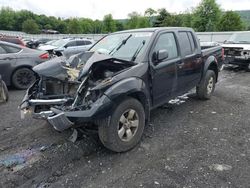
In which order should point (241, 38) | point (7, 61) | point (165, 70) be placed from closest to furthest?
point (165, 70), point (7, 61), point (241, 38)

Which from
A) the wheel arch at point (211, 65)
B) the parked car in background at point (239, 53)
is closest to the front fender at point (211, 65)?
the wheel arch at point (211, 65)

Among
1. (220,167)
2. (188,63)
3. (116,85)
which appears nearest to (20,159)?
(116,85)

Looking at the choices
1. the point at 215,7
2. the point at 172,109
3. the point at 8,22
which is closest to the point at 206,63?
the point at 172,109

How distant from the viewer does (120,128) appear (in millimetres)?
3938

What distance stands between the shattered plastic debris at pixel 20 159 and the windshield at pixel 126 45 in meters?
2.15

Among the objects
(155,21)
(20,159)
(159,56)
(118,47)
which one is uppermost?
(155,21)

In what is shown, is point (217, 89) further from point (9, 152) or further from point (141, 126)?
point (9, 152)

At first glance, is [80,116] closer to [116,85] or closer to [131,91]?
[116,85]

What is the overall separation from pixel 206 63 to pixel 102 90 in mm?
3628

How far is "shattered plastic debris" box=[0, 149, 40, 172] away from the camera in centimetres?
372

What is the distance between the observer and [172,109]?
239 inches

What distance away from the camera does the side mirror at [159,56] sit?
439 cm

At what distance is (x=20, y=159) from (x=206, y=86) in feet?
15.0

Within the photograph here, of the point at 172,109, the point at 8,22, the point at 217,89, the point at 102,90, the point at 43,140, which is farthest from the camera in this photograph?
the point at 8,22
